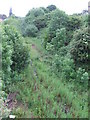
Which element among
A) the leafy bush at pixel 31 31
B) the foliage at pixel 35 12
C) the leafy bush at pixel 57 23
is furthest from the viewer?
the foliage at pixel 35 12

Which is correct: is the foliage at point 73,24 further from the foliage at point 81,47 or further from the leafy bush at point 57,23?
the foliage at point 81,47

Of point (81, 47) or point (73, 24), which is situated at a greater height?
point (73, 24)

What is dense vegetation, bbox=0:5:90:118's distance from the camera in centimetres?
632

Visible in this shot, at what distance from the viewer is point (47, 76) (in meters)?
8.62

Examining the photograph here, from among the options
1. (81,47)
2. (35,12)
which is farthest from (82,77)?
(35,12)

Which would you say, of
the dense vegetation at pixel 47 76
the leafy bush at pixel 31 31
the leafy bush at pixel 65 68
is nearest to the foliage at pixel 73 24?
the dense vegetation at pixel 47 76

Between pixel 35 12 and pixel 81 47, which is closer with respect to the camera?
pixel 81 47

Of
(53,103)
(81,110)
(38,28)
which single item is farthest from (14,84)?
(38,28)

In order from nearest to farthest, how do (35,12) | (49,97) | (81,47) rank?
(49,97) → (81,47) → (35,12)

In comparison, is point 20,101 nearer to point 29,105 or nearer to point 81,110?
point 29,105

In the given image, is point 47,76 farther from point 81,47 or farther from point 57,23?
point 57,23

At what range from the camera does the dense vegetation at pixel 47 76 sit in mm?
6316

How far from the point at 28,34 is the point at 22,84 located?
9856 mm

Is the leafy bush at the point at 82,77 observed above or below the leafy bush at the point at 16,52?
below
